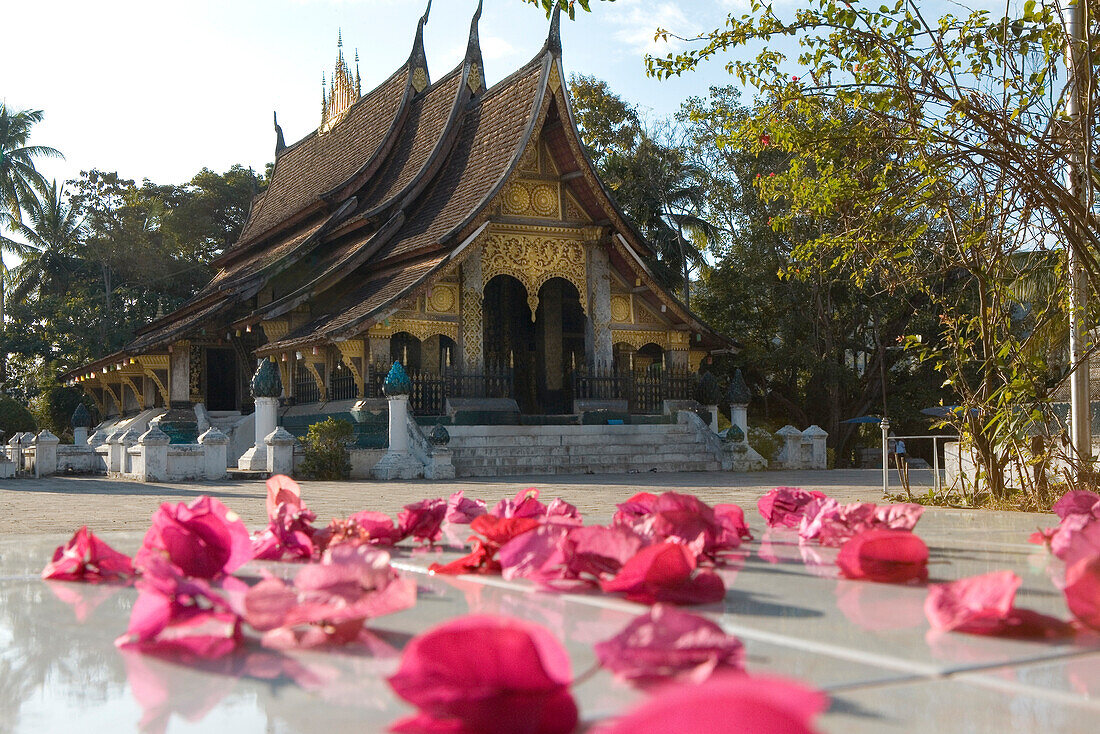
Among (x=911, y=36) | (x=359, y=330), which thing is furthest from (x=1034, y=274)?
(x=359, y=330)

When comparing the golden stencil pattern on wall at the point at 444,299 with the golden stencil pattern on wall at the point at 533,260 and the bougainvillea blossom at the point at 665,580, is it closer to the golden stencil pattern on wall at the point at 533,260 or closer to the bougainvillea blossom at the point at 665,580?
the golden stencil pattern on wall at the point at 533,260

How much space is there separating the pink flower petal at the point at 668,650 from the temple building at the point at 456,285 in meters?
15.0

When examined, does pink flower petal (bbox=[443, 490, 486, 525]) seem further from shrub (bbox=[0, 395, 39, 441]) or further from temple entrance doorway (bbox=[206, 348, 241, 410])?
shrub (bbox=[0, 395, 39, 441])

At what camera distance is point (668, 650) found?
1.20m

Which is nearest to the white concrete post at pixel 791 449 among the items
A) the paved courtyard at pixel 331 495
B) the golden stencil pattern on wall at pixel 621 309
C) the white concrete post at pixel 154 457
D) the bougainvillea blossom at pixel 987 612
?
the paved courtyard at pixel 331 495

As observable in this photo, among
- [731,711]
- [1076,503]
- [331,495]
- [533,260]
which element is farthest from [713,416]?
[731,711]

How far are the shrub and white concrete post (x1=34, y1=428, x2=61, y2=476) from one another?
1081cm

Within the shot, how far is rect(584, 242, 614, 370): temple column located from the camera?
61.6 feet

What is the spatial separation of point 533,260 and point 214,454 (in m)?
7.00

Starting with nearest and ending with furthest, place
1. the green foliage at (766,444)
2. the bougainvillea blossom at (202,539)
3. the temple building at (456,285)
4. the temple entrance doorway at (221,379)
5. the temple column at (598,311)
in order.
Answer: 1. the bougainvillea blossom at (202,539)
2. the green foliage at (766,444)
3. the temple building at (456,285)
4. the temple column at (598,311)
5. the temple entrance doorway at (221,379)

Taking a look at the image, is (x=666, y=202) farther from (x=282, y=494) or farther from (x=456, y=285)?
(x=282, y=494)

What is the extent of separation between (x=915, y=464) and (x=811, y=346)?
245 inches

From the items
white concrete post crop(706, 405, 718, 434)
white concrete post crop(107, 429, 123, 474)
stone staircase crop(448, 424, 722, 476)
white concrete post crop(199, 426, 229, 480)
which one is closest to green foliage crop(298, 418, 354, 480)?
white concrete post crop(199, 426, 229, 480)

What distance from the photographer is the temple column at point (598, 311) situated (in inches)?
739
